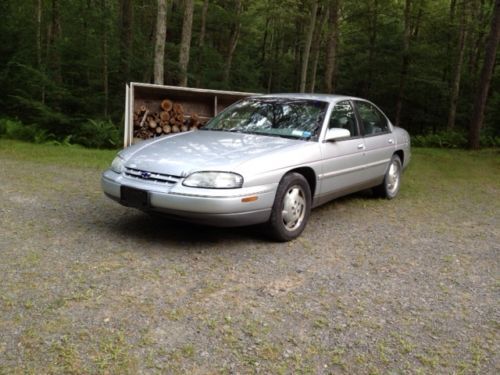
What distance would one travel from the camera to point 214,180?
4.11 m

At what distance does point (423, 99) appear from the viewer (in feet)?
79.6

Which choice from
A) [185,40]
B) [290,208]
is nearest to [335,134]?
[290,208]

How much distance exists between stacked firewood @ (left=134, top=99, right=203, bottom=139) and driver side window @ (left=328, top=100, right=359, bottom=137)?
5.50 meters

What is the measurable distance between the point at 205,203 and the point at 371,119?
138 inches

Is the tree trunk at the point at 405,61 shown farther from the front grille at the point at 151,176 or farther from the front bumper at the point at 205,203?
the front grille at the point at 151,176

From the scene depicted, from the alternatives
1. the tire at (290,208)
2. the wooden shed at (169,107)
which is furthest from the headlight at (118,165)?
the wooden shed at (169,107)

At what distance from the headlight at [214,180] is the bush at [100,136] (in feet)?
25.3

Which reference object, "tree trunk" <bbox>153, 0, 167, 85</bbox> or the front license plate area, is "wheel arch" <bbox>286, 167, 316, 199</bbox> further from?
"tree trunk" <bbox>153, 0, 167, 85</bbox>

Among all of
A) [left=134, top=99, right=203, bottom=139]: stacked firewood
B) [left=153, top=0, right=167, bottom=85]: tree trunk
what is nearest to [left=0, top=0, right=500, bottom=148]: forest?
[left=153, top=0, right=167, bottom=85]: tree trunk

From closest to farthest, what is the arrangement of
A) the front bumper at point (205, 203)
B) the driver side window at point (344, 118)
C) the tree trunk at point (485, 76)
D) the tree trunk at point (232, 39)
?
the front bumper at point (205, 203)
the driver side window at point (344, 118)
the tree trunk at point (485, 76)
the tree trunk at point (232, 39)

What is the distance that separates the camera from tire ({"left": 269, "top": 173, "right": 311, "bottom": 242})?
4.54m

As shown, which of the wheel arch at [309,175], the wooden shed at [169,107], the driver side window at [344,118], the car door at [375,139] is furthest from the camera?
the wooden shed at [169,107]

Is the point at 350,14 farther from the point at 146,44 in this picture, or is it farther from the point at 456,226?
the point at 456,226

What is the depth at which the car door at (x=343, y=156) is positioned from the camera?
5.25 m
